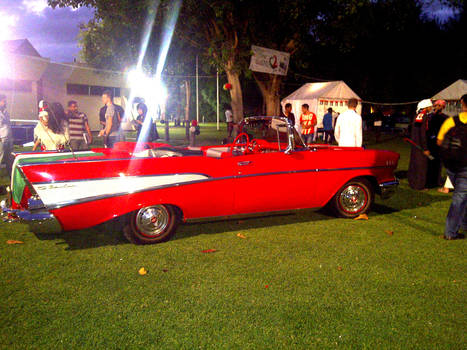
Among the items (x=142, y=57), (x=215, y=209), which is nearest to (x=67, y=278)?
(x=215, y=209)

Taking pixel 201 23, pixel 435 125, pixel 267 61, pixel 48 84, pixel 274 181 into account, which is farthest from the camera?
pixel 48 84

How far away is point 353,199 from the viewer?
630 centimetres

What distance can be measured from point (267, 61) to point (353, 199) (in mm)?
12575

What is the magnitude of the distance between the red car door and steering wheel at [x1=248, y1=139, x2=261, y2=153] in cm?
35

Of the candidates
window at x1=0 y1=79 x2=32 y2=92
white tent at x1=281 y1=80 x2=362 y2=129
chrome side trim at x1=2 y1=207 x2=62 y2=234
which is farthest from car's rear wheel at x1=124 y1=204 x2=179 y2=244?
window at x1=0 y1=79 x2=32 y2=92

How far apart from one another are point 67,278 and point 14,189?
155 centimetres

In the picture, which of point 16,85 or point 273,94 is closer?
point 273,94

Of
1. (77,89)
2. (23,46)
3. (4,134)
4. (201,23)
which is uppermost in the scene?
(23,46)

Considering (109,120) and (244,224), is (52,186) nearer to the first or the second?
(244,224)

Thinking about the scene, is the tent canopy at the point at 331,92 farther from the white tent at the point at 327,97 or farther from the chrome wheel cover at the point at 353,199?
the chrome wheel cover at the point at 353,199

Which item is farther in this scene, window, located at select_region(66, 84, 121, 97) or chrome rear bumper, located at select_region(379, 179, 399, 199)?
window, located at select_region(66, 84, 121, 97)

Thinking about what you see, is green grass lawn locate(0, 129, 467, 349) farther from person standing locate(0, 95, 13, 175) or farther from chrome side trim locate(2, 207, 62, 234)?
person standing locate(0, 95, 13, 175)

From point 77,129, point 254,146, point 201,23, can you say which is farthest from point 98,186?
point 201,23

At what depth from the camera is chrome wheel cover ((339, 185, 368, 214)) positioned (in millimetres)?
6219
